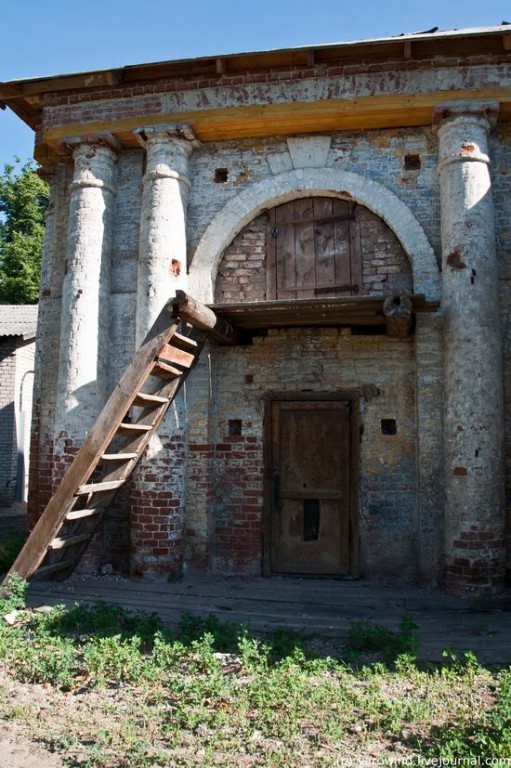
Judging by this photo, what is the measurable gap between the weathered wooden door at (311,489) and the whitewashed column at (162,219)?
193 centimetres

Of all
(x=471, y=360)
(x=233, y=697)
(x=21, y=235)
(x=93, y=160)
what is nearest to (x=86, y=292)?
(x=93, y=160)

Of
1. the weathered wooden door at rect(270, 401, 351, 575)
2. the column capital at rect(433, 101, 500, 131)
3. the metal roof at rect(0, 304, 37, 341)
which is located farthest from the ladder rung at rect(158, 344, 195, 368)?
the metal roof at rect(0, 304, 37, 341)

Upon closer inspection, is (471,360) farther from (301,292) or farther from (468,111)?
(468,111)

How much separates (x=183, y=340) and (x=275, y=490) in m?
2.08

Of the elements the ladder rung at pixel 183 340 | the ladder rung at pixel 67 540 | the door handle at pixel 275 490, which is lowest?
the ladder rung at pixel 67 540

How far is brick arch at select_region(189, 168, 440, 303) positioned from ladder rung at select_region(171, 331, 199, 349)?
3.43ft

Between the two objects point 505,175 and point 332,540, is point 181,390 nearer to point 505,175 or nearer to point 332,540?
point 332,540

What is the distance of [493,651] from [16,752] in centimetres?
328

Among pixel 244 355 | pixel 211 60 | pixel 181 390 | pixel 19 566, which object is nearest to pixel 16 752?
pixel 19 566

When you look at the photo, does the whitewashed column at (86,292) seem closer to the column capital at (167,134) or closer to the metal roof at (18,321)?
the column capital at (167,134)

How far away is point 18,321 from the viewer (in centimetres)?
1414

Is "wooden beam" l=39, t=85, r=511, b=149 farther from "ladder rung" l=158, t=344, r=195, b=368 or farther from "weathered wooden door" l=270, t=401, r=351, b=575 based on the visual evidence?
"weathered wooden door" l=270, t=401, r=351, b=575

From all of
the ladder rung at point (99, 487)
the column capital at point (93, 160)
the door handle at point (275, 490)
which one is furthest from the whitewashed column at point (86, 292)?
the door handle at point (275, 490)

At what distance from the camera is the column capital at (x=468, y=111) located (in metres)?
6.61
